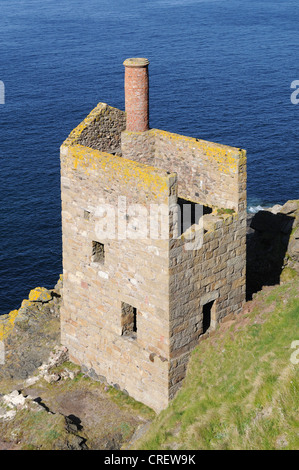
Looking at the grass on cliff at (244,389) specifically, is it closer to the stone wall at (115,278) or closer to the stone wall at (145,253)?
the stone wall at (145,253)

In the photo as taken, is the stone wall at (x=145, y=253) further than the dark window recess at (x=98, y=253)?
No

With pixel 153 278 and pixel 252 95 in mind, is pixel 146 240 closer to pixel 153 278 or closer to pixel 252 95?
pixel 153 278

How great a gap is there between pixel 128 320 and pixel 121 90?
3138 inches

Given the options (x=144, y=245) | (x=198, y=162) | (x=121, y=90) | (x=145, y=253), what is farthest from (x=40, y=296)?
(x=121, y=90)

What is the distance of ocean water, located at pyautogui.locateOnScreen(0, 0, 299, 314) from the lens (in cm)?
6844

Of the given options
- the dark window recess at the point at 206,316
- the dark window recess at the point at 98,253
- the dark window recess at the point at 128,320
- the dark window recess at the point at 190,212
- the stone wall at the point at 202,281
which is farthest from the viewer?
the dark window recess at the point at 190,212

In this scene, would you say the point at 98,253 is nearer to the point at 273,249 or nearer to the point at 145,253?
the point at 145,253

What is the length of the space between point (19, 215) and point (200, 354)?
144 ft

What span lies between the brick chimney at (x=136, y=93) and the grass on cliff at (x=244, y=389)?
9951 mm

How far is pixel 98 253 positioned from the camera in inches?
1171

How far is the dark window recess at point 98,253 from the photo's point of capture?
29547mm

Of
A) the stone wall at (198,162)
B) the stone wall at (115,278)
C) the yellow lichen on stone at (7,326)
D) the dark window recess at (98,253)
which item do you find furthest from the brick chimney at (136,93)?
the yellow lichen on stone at (7,326)
